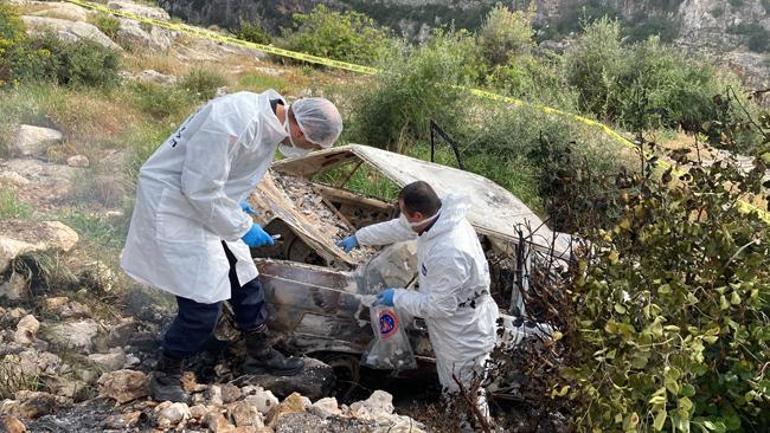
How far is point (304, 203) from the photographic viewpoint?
5.18 meters

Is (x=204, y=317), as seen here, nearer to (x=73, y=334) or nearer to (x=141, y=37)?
(x=73, y=334)

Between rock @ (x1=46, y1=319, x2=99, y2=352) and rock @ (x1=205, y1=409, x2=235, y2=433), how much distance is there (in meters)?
1.30

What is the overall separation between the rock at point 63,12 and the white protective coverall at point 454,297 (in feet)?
47.0

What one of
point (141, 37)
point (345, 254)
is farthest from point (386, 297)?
point (141, 37)

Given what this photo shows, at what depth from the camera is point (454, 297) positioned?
12.5 feet

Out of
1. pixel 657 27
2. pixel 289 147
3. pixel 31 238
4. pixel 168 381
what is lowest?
pixel 657 27

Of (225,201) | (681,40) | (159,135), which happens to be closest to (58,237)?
(225,201)

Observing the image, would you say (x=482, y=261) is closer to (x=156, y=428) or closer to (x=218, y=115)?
(x=218, y=115)

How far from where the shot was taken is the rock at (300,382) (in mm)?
4078

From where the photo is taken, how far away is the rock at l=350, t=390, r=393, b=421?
3348 mm

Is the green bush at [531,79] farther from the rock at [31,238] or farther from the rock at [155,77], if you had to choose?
the rock at [31,238]

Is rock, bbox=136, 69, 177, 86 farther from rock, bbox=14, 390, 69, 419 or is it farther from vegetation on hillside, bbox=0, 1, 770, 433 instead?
rock, bbox=14, 390, 69, 419

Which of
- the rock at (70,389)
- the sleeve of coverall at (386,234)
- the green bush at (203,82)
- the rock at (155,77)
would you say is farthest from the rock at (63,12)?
the rock at (70,389)

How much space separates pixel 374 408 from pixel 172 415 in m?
0.96
